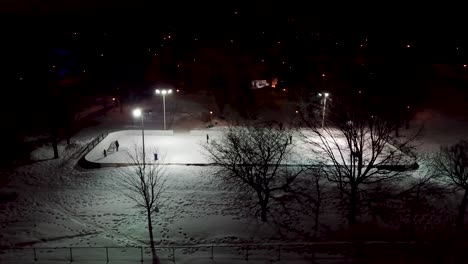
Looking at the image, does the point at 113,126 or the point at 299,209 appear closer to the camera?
the point at 299,209

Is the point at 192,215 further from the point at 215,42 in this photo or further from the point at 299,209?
the point at 215,42

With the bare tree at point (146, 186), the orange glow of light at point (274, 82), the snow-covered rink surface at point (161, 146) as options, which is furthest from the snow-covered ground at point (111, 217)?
the orange glow of light at point (274, 82)

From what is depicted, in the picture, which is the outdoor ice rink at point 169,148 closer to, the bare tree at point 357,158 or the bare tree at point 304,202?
the bare tree at point 357,158

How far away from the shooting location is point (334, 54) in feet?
195

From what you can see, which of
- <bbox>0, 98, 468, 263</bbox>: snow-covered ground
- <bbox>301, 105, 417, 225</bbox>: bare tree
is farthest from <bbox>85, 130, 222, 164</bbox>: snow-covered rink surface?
<bbox>301, 105, 417, 225</bbox>: bare tree

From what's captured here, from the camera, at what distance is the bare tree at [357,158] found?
19.2 meters

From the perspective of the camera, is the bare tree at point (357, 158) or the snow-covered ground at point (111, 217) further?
the bare tree at point (357, 158)

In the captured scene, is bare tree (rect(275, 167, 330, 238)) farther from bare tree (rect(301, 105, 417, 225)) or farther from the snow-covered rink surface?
the snow-covered rink surface

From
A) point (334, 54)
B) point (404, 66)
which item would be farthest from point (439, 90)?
point (334, 54)

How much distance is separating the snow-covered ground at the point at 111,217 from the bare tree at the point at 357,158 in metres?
2.56

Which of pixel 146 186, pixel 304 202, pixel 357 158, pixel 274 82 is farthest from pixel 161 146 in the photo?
pixel 274 82

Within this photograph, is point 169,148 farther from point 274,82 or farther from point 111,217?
point 274,82

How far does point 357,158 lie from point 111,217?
1690 cm

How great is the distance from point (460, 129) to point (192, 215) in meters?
30.9
